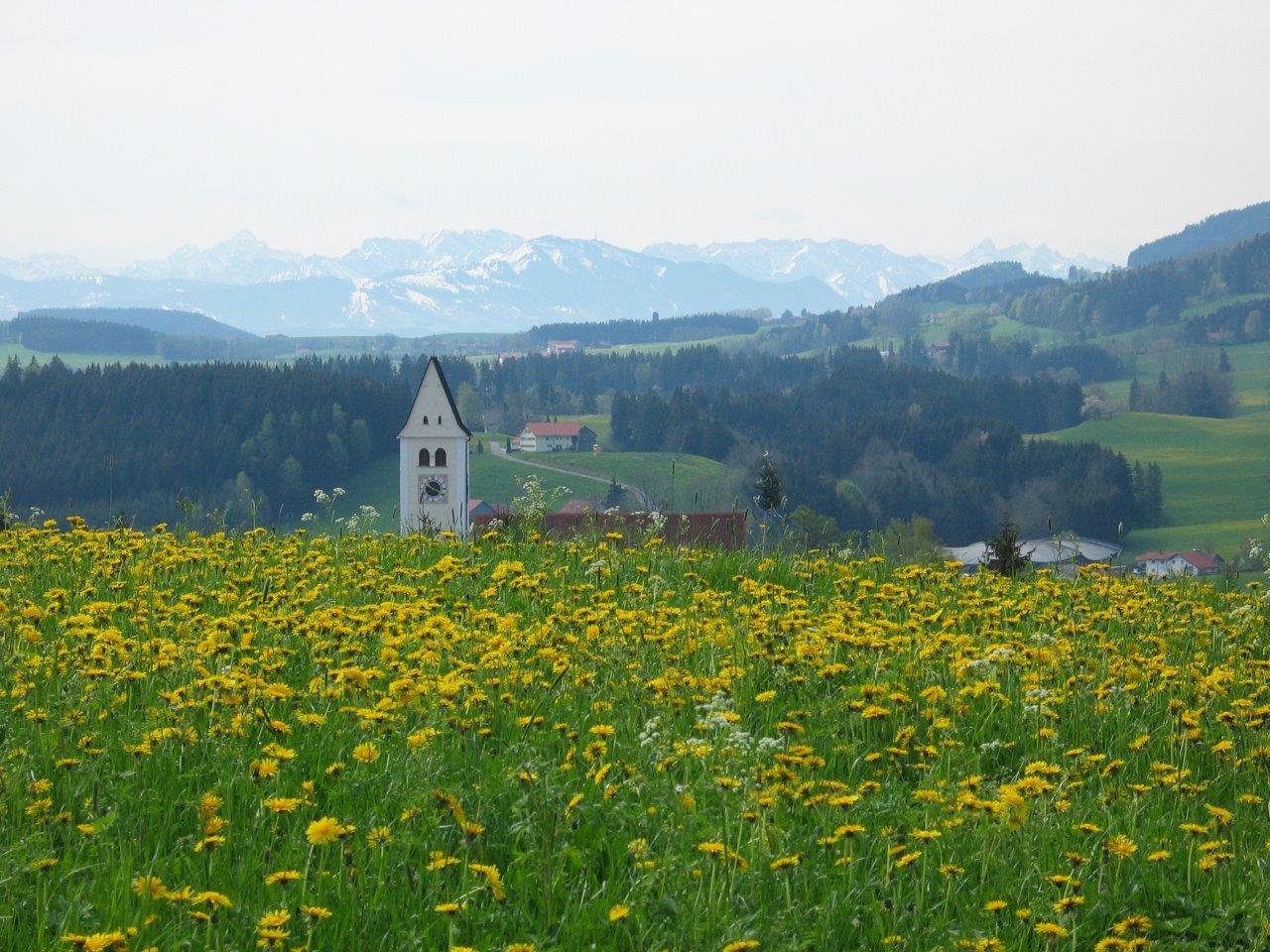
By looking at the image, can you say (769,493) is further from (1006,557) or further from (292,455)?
(292,455)

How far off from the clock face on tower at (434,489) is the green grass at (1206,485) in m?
76.3

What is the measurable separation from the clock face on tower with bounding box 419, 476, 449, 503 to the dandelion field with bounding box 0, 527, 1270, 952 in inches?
3202

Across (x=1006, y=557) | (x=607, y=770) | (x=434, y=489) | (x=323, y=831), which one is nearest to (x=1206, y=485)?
(x=434, y=489)

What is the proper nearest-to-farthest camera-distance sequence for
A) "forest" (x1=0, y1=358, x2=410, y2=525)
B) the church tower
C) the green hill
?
1. the church tower
2. "forest" (x1=0, y1=358, x2=410, y2=525)
3. the green hill

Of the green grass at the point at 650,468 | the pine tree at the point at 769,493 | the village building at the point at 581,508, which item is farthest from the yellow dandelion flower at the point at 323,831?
the green grass at the point at 650,468

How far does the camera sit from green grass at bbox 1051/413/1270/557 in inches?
5610

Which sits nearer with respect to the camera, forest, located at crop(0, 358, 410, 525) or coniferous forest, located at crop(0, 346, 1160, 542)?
forest, located at crop(0, 358, 410, 525)

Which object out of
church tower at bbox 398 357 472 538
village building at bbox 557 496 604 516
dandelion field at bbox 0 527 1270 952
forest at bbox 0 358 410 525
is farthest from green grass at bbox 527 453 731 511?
dandelion field at bbox 0 527 1270 952

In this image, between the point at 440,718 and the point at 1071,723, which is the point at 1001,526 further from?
the point at 440,718

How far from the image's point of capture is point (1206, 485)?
544 feet

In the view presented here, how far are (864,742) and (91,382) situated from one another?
172 metres

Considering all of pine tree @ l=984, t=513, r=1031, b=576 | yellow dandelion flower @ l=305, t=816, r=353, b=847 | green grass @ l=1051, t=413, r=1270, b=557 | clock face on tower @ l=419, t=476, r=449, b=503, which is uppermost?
yellow dandelion flower @ l=305, t=816, r=353, b=847

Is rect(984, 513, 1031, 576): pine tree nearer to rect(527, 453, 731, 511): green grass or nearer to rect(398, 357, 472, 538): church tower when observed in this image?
rect(398, 357, 472, 538): church tower

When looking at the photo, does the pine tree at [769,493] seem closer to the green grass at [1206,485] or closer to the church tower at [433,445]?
the church tower at [433,445]
